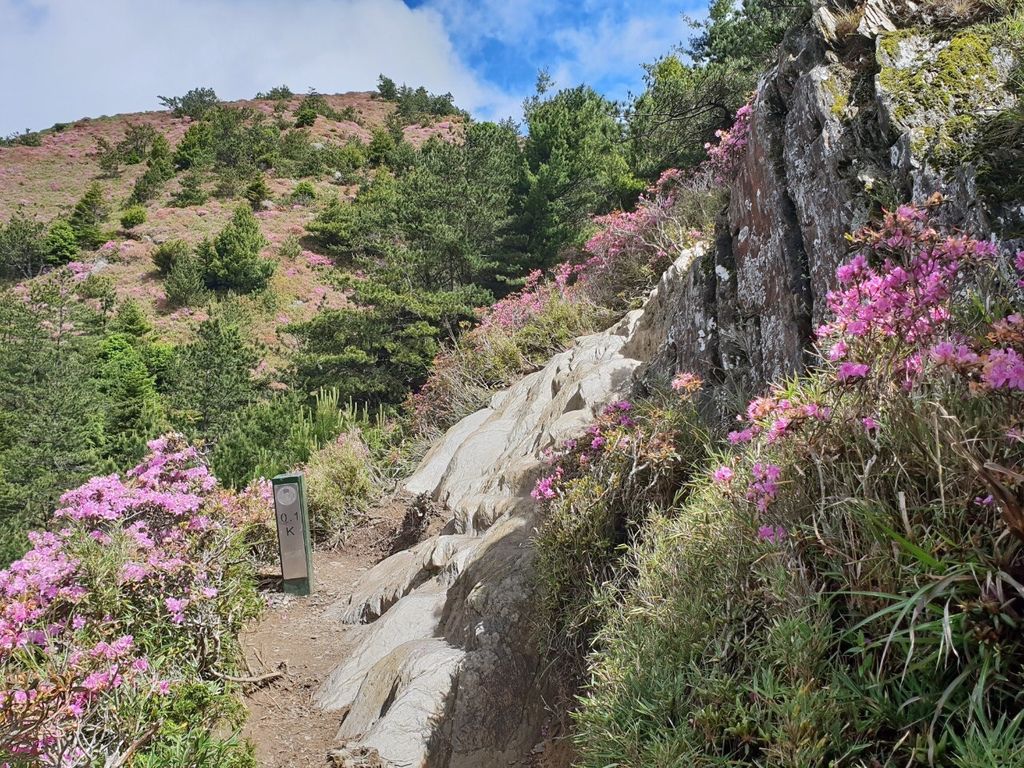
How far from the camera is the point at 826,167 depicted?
289 cm

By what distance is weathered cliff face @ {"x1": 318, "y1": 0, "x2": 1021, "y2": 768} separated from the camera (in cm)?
256

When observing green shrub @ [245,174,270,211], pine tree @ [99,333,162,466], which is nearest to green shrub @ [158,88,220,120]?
green shrub @ [245,174,270,211]

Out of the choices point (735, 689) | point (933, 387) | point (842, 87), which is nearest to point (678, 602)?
point (735, 689)

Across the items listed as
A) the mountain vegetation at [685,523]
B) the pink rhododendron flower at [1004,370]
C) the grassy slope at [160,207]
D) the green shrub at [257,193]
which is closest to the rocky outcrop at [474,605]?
the mountain vegetation at [685,523]

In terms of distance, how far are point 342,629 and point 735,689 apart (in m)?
4.39

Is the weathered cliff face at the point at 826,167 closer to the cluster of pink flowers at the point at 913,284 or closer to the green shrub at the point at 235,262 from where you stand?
the cluster of pink flowers at the point at 913,284

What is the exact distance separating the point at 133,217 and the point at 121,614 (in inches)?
1099

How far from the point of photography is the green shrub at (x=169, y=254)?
2295 centimetres

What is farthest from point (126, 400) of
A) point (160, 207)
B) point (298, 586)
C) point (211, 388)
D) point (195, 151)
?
point (195, 151)

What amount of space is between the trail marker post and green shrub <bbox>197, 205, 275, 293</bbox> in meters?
19.4

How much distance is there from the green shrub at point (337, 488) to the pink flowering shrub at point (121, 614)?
7.58ft


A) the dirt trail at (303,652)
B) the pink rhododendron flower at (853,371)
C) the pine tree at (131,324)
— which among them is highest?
the pine tree at (131,324)

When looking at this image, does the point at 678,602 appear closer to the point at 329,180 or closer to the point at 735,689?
the point at 735,689

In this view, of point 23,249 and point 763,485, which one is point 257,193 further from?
point 763,485
